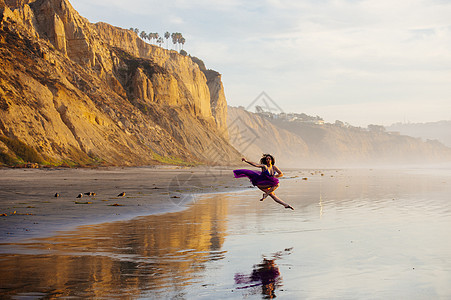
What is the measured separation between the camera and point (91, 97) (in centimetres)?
6981

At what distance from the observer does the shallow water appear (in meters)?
7.97

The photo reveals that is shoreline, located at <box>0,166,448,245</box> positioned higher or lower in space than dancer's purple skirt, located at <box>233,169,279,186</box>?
lower

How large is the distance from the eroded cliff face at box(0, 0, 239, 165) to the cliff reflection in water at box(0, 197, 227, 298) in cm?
3303

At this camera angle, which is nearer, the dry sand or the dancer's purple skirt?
the dancer's purple skirt

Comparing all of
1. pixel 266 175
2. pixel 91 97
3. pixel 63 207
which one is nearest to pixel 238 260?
pixel 266 175

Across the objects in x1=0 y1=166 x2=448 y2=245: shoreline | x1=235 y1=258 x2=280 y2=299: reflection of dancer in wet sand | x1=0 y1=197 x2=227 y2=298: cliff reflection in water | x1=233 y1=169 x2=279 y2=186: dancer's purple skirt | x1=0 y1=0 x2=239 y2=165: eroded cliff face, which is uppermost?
x1=0 y1=0 x2=239 y2=165: eroded cliff face

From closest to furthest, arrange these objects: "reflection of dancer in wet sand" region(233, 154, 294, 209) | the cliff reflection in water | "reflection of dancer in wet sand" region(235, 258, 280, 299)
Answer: the cliff reflection in water → "reflection of dancer in wet sand" region(235, 258, 280, 299) → "reflection of dancer in wet sand" region(233, 154, 294, 209)

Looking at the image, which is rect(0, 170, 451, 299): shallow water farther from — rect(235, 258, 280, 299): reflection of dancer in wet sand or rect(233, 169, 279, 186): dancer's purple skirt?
rect(233, 169, 279, 186): dancer's purple skirt

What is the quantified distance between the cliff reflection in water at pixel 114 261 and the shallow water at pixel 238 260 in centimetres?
2

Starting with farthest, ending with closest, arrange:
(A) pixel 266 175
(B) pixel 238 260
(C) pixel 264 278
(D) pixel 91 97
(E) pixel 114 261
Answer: (D) pixel 91 97, (A) pixel 266 175, (B) pixel 238 260, (E) pixel 114 261, (C) pixel 264 278

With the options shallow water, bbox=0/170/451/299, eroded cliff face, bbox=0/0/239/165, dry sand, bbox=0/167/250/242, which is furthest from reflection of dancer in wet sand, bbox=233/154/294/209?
eroded cliff face, bbox=0/0/239/165

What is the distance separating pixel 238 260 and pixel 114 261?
2.62m

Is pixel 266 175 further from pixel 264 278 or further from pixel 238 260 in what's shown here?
pixel 264 278

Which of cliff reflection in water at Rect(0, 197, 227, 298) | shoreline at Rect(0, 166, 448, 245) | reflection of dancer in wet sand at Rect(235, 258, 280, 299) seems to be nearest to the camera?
cliff reflection in water at Rect(0, 197, 227, 298)
